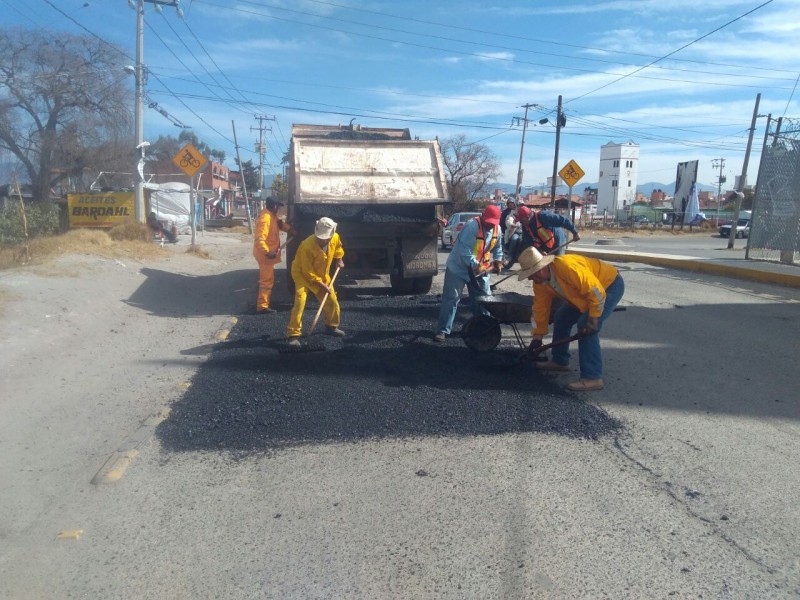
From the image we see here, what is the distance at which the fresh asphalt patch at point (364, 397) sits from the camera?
16.7 feet

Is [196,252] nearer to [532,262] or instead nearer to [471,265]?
[471,265]

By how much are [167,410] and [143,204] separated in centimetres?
1660

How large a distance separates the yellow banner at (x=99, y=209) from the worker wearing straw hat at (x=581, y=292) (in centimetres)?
1674

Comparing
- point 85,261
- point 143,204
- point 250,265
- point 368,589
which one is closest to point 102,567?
point 368,589

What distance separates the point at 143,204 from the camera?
814 inches

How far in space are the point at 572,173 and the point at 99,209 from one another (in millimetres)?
14731

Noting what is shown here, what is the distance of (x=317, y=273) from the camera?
807cm

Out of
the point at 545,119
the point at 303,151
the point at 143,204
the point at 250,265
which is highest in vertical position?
the point at 545,119

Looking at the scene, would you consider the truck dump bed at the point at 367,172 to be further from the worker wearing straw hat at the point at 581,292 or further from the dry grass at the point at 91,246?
the dry grass at the point at 91,246

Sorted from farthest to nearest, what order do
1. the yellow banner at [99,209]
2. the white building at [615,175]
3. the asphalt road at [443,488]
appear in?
the white building at [615,175], the yellow banner at [99,209], the asphalt road at [443,488]

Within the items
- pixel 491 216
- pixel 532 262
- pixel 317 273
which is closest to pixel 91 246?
pixel 317 273

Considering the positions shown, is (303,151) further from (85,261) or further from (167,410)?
(167,410)

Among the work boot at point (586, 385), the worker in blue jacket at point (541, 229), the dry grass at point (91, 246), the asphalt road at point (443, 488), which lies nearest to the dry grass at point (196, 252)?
the dry grass at point (91, 246)

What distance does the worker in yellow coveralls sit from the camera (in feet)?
25.2
